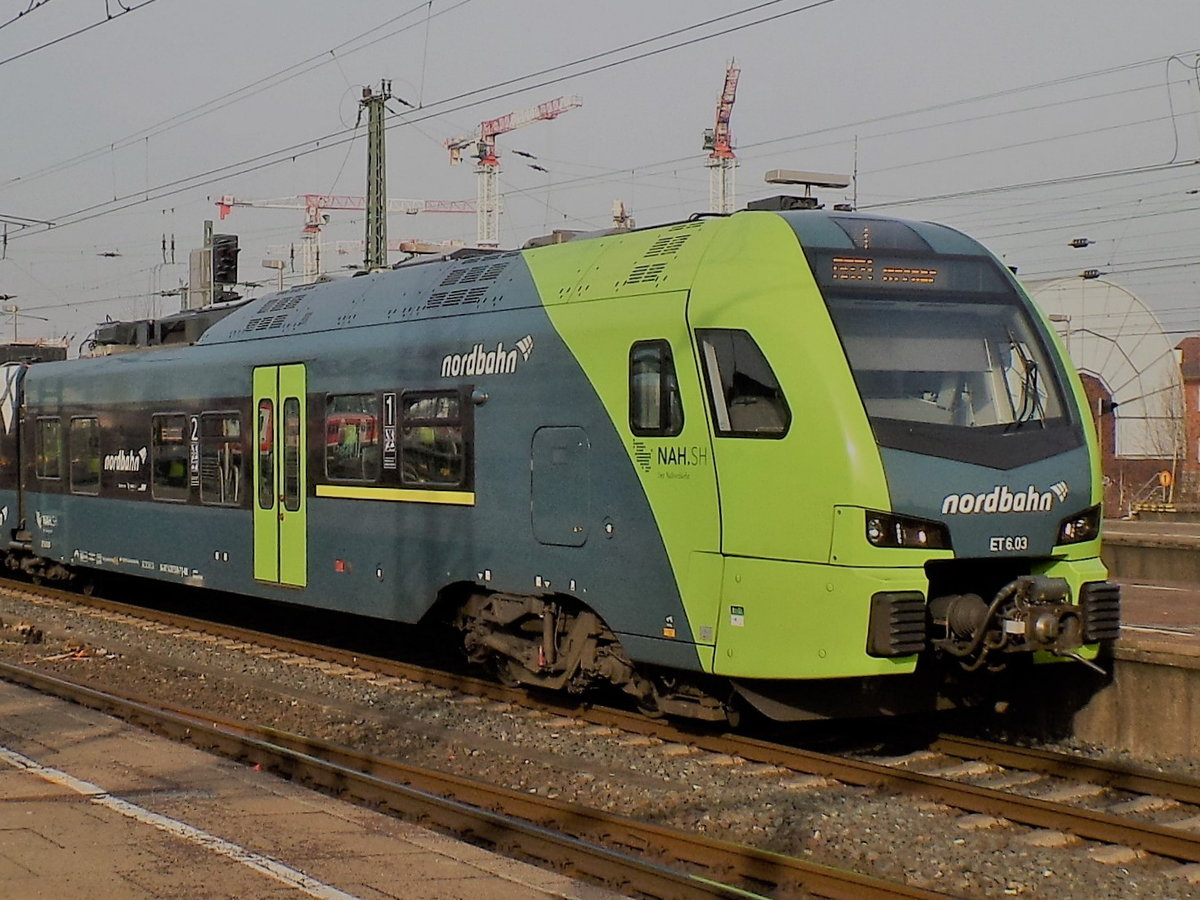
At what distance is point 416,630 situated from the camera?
15.7 metres

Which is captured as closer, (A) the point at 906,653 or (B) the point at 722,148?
(A) the point at 906,653

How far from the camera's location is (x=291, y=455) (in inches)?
530

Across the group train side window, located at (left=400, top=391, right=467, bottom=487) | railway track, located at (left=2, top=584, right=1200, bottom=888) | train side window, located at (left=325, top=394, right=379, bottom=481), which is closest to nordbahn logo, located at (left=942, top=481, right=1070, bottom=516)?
railway track, located at (left=2, top=584, right=1200, bottom=888)

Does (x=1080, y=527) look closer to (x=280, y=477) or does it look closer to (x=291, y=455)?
(x=291, y=455)

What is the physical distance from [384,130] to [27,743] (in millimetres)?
18505

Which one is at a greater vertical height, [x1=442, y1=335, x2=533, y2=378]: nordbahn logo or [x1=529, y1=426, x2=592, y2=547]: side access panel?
[x1=442, y1=335, x2=533, y2=378]: nordbahn logo

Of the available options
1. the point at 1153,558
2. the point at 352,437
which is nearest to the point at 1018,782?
the point at 352,437

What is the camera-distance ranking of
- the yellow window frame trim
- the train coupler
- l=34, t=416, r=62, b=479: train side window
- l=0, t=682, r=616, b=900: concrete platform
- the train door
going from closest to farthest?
l=0, t=682, r=616, b=900: concrete platform < the train coupler < the yellow window frame trim < the train door < l=34, t=416, r=62, b=479: train side window

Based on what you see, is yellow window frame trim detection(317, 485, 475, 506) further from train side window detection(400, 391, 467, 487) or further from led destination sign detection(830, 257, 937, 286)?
led destination sign detection(830, 257, 937, 286)

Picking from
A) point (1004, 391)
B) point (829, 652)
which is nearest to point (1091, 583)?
point (1004, 391)

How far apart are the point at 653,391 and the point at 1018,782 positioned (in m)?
3.27

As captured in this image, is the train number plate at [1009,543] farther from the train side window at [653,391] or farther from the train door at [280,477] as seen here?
the train door at [280,477]

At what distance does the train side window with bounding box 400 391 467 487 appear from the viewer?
37.2 ft

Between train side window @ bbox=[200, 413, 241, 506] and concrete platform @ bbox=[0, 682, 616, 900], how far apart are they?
210 inches
